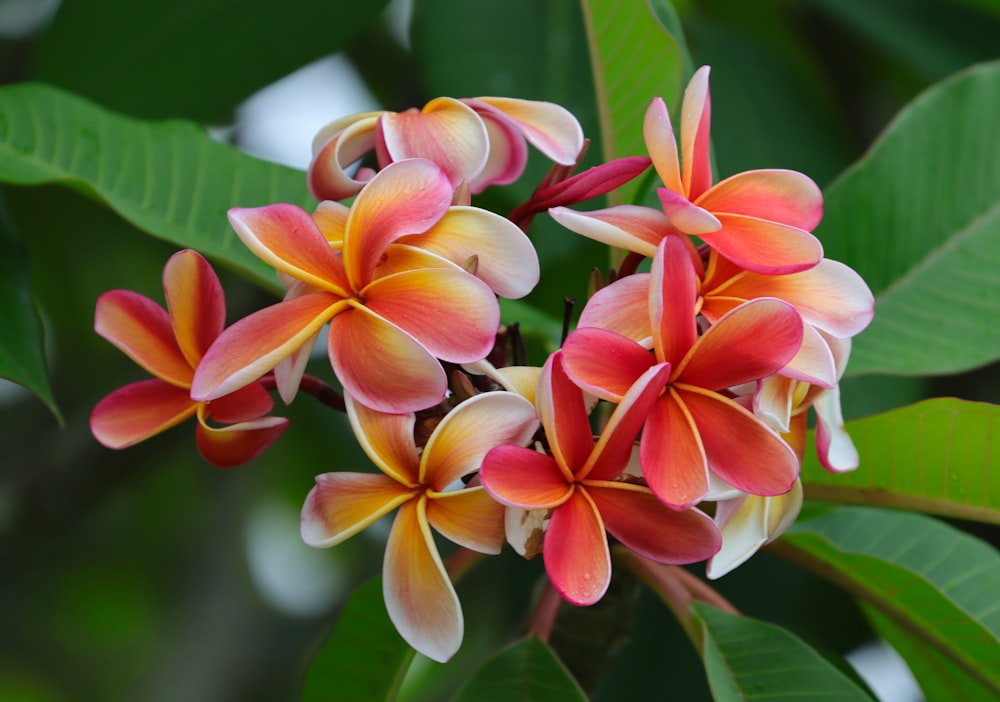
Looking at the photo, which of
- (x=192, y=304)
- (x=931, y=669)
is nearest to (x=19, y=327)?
(x=192, y=304)

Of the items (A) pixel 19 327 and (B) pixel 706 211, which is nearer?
(B) pixel 706 211

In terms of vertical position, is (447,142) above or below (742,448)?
above

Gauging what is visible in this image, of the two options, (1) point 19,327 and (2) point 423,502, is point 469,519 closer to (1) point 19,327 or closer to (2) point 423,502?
(2) point 423,502

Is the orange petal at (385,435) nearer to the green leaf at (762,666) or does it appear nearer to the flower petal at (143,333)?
the flower petal at (143,333)

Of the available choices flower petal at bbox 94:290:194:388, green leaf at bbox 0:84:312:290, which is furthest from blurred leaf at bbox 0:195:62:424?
flower petal at bbox 94:290:194:388

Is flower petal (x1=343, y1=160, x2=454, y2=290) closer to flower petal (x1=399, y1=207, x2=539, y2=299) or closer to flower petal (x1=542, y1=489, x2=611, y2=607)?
flower petal (x1=399, y1=207, x2=539, y2=299)

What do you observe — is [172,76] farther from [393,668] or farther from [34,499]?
[393,668]

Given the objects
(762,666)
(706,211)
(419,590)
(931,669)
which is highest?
(706,211)
